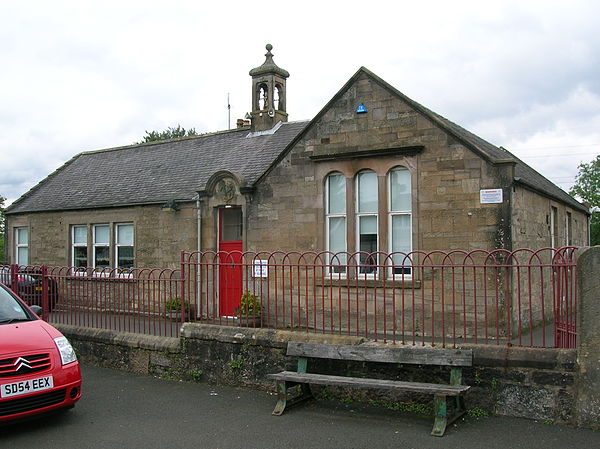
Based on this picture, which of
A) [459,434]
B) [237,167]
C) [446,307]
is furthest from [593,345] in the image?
[237,167]

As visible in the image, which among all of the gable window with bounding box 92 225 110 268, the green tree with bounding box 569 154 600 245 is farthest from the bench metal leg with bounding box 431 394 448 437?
the green tree with bounding box 569 154 600 245

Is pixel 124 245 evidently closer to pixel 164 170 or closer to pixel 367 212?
pixel 164 170

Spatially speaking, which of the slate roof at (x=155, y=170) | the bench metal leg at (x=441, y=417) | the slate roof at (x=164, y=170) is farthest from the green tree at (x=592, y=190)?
the bench metal leg at (x=441, y=417)

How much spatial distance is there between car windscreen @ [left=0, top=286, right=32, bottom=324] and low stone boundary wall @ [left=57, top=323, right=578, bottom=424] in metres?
2.22

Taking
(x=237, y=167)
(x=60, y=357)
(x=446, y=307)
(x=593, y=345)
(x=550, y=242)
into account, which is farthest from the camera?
(x=237, y=167)

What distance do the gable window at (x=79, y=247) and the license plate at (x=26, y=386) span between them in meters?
12.6

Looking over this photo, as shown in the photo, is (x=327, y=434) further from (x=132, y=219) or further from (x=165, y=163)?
(x=165, y=163)

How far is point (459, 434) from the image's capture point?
6.27m

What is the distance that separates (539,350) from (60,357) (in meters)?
5.34

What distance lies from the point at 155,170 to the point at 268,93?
4.31 m

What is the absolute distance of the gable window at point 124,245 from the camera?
17.4m

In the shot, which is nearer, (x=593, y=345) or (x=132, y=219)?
(x=593, y=345)

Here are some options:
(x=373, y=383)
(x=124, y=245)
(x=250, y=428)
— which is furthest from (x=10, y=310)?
(x=124, y=245)

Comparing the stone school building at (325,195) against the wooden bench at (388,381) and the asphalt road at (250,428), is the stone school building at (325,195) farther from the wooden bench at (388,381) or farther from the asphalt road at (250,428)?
the asphalt road at (250,428)
